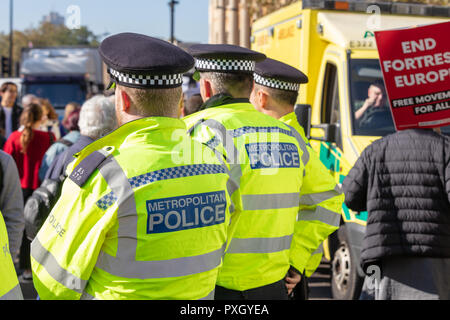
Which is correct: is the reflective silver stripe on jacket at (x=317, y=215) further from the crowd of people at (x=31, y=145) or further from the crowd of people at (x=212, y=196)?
the crowd of people at (x=31, y=145)

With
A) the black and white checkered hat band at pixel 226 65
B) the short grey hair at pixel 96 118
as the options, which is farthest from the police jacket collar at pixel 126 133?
the short grey hair at pixel 96 118

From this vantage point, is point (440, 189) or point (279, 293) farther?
point (440, 189)

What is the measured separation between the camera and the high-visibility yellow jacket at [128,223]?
2.08 metres

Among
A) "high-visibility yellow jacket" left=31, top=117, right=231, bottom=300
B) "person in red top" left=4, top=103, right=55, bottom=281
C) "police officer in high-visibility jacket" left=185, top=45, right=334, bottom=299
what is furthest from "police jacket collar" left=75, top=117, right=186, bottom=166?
"person in red top" left=4, top=103, right=55, bottom=281

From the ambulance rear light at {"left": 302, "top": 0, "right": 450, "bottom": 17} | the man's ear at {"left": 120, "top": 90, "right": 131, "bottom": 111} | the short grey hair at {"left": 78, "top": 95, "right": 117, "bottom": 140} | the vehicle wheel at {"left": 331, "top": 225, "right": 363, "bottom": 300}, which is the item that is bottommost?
the vehicle wheel at {"left": 331, "top": 225, "right": 363, "bottom": 300}

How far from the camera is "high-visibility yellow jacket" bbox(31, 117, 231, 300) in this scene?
6.82 feet

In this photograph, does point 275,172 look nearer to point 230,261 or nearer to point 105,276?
point 230,261

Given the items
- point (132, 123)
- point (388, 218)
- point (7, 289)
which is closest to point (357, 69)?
point (388, 218)

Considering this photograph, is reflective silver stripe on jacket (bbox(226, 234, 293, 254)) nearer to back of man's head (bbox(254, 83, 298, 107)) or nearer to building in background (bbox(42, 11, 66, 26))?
back of man's head (bbox(254, 83, 298, 107))

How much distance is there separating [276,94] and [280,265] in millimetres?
1133

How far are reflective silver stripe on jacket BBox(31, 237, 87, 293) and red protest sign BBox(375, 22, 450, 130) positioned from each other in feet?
8.71

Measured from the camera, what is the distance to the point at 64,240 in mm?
2100

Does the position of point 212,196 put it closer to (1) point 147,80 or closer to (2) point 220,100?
(1) point 147,80

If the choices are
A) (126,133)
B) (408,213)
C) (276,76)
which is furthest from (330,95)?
(126,133)
